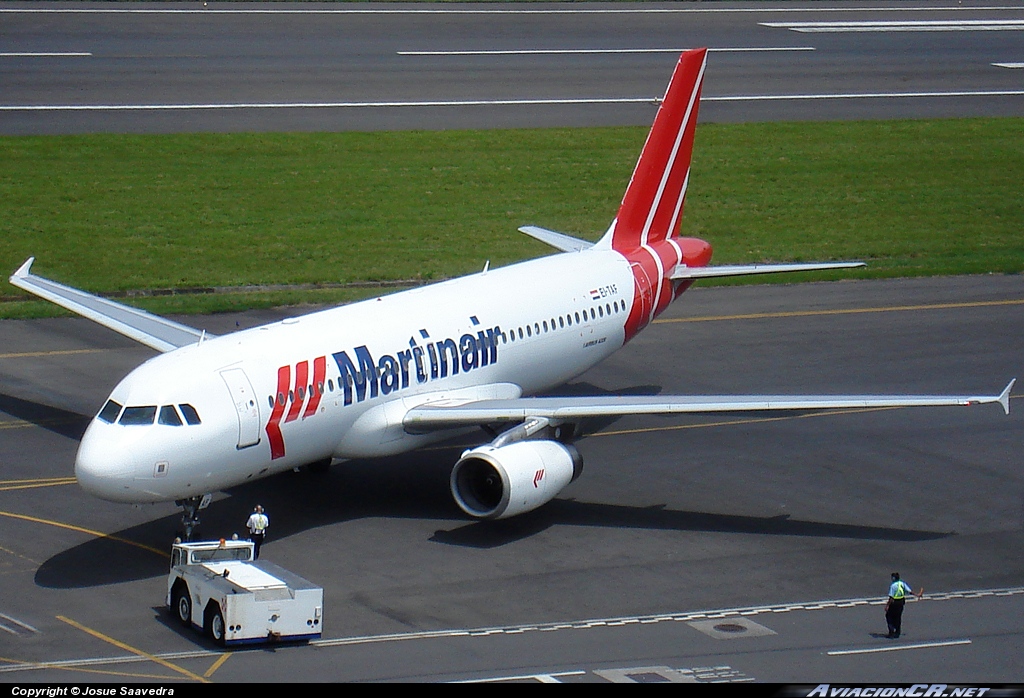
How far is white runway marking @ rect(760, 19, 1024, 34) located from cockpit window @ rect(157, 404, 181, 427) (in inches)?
3255

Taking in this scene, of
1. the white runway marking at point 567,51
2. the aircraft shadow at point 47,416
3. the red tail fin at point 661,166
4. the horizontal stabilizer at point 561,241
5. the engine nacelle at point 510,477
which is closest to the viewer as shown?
the engine nacelle at point 510,477

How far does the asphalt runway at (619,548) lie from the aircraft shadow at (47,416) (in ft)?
0.44

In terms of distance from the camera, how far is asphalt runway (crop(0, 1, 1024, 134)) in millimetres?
82875

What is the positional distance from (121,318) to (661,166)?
17.9 m

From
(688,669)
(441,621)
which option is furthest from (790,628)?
(441,621)

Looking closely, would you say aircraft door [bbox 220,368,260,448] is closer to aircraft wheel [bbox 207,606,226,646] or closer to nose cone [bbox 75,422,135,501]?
nose cone [bbox 75,422,135,501]

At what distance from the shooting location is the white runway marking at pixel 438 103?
80.4m

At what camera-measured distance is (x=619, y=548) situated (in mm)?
37562

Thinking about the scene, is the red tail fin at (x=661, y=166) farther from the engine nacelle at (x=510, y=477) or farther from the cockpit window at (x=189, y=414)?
the cockpit window at (x=189, y=414)

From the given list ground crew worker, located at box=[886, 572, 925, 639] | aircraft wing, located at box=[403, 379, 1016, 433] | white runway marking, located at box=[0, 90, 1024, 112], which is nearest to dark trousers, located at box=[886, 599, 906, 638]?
ground crew worker, located at box=[886, 572, 925, 639]

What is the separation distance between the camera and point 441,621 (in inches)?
1288

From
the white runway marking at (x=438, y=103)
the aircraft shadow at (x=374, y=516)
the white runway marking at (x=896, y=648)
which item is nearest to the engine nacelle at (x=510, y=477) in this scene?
the aircraft shadow at (x=374, y=516)

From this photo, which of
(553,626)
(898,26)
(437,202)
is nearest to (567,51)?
(437,202)

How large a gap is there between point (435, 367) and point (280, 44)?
59751 millimetres
